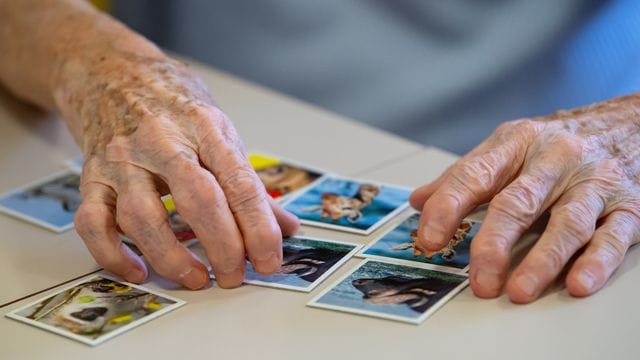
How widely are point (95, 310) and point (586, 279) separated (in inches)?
20.4

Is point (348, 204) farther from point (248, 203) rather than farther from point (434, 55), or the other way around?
point (434, 55)

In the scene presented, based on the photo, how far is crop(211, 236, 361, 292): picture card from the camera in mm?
1034

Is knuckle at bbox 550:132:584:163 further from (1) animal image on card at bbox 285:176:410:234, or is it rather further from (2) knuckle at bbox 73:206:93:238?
(2) knuckle at bbox 73:206:93:238

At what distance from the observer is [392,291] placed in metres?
1.00

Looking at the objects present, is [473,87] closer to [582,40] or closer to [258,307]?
[582,40]

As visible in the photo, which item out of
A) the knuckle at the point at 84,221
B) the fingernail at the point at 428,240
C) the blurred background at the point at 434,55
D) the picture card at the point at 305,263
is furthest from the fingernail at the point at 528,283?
the blurred background at the point at 434,55

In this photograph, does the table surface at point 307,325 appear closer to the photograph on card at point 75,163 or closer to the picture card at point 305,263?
the picture card at point 305,263

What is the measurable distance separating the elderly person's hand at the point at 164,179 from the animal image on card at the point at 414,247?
0.12m

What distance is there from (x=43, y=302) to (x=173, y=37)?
117 centimetres

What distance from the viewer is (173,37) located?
211 cm

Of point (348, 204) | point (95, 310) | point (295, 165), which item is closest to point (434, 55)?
point (295, 165)

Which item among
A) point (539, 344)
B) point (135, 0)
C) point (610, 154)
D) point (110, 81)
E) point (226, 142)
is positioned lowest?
point (539, 344)

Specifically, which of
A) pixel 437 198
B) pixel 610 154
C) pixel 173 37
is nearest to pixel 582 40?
pixel 610 154

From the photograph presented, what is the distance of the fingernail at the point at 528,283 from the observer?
953mm
